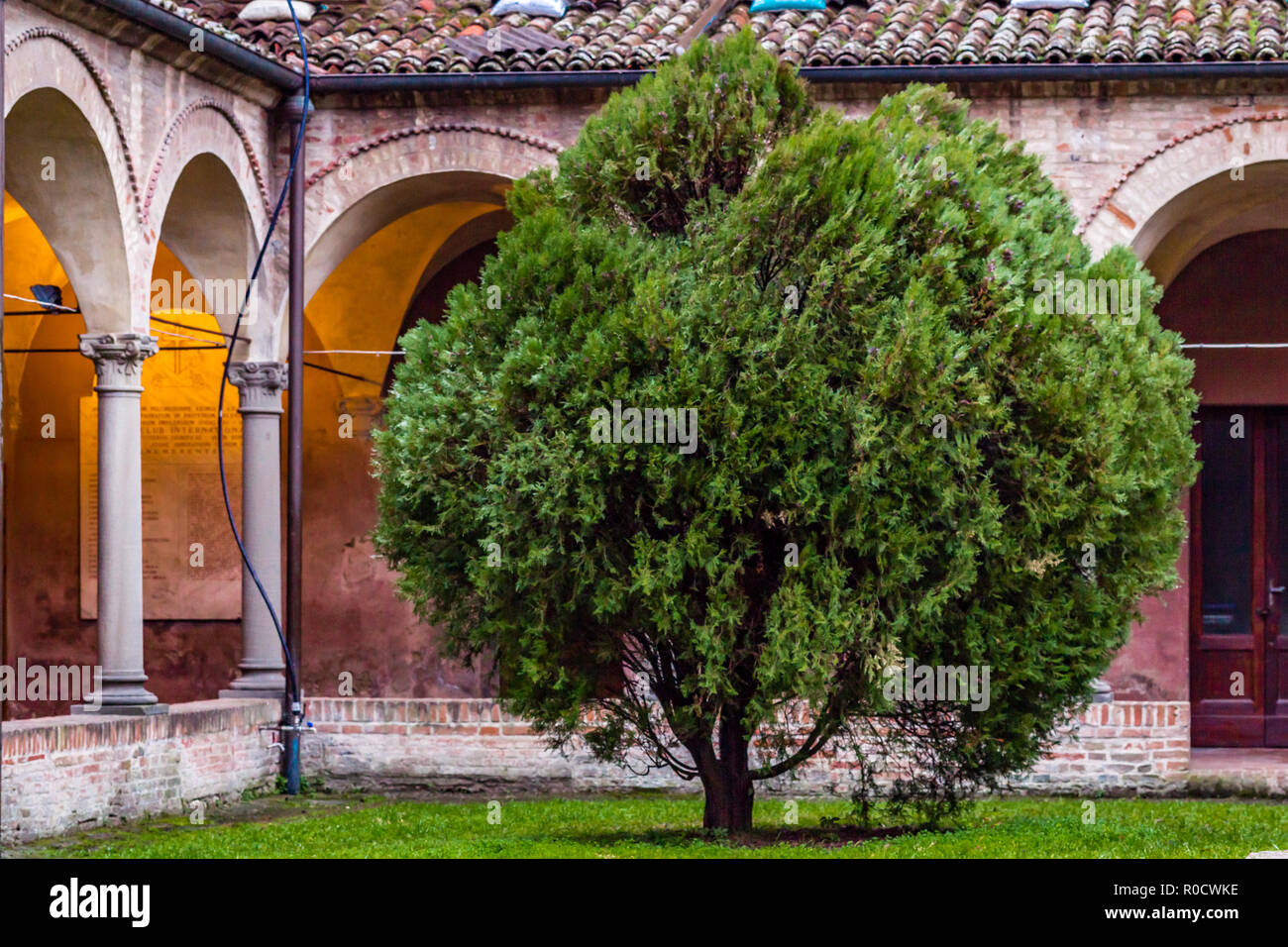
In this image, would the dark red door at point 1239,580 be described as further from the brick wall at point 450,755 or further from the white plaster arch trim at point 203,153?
the white plaster arch trim at point 203,153

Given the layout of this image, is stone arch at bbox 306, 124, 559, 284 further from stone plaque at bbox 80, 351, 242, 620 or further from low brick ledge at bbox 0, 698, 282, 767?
stone plaque at bbox 80, 351, 242, 620

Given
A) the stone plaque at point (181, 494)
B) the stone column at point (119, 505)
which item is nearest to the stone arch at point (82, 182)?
the stone column at point (119, 505)

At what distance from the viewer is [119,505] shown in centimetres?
1109

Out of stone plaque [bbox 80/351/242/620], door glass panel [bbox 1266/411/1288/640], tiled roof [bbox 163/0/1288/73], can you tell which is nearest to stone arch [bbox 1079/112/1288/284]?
tiled roof [bbox 163/0/1288/73]

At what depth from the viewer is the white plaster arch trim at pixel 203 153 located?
11.3 m

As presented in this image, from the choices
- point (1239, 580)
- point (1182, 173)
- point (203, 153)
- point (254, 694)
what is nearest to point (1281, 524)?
point (1239, 580)

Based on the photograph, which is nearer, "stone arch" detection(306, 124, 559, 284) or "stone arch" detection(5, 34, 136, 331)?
"stone arch" detection(5, 34, 136, 331)

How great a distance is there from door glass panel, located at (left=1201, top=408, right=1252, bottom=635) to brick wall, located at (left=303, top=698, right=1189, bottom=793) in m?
2.21

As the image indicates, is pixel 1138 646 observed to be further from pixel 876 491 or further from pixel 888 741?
pixel 876 491

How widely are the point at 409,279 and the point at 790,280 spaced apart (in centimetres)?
775

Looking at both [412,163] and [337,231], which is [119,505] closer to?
[337,231]

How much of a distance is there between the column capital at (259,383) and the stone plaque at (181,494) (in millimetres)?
2848

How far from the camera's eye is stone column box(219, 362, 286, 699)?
1276cm

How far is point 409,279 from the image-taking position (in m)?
15.3
